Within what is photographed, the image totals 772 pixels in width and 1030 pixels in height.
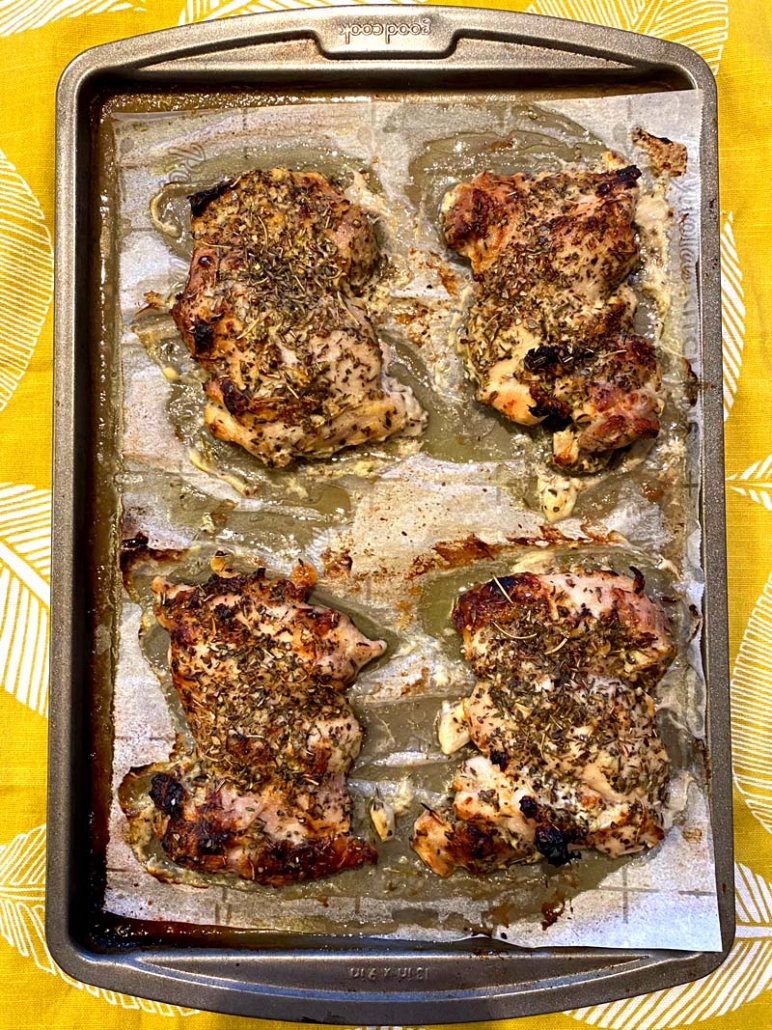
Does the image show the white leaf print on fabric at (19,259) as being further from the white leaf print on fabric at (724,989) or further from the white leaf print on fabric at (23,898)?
the white leaf print on fabric at (724,989)

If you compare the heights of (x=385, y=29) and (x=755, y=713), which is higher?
(x=385, y=29)

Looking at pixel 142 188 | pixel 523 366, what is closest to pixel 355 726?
pixel 523 366

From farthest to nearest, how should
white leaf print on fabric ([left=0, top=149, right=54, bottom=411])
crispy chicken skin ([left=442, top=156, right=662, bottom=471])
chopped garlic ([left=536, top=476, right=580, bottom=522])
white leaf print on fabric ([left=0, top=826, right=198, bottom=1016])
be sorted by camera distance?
white leaf print on fabric ([left=0, top=149, right=54, bottom=411]) → white leaf print on fabric ([left=0, top=826, right=198, bottom=1016]) → chopped garlic ([left=536, top=476, right=580, bottom=522]) → crispy chicken skin ([left=442, top=156, right=662, bottom=471])

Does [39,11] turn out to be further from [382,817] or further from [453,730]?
[382,817]

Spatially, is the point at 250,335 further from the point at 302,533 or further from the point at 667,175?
the point at 667,175

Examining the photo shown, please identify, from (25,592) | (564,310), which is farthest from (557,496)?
(25,592)

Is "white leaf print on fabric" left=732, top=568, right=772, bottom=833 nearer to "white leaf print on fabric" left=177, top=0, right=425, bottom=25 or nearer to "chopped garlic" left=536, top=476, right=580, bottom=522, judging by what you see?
"chopped garlic" left=536, top=476, right=580, bottom=522

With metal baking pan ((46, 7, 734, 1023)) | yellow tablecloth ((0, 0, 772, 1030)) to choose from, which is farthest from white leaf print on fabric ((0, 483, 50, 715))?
metal baking pan ((46, 7, 734, 1023))

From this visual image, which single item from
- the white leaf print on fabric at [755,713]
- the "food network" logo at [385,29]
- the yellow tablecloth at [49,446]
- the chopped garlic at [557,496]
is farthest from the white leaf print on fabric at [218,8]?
the white leaf print on fabric at [755,713]
